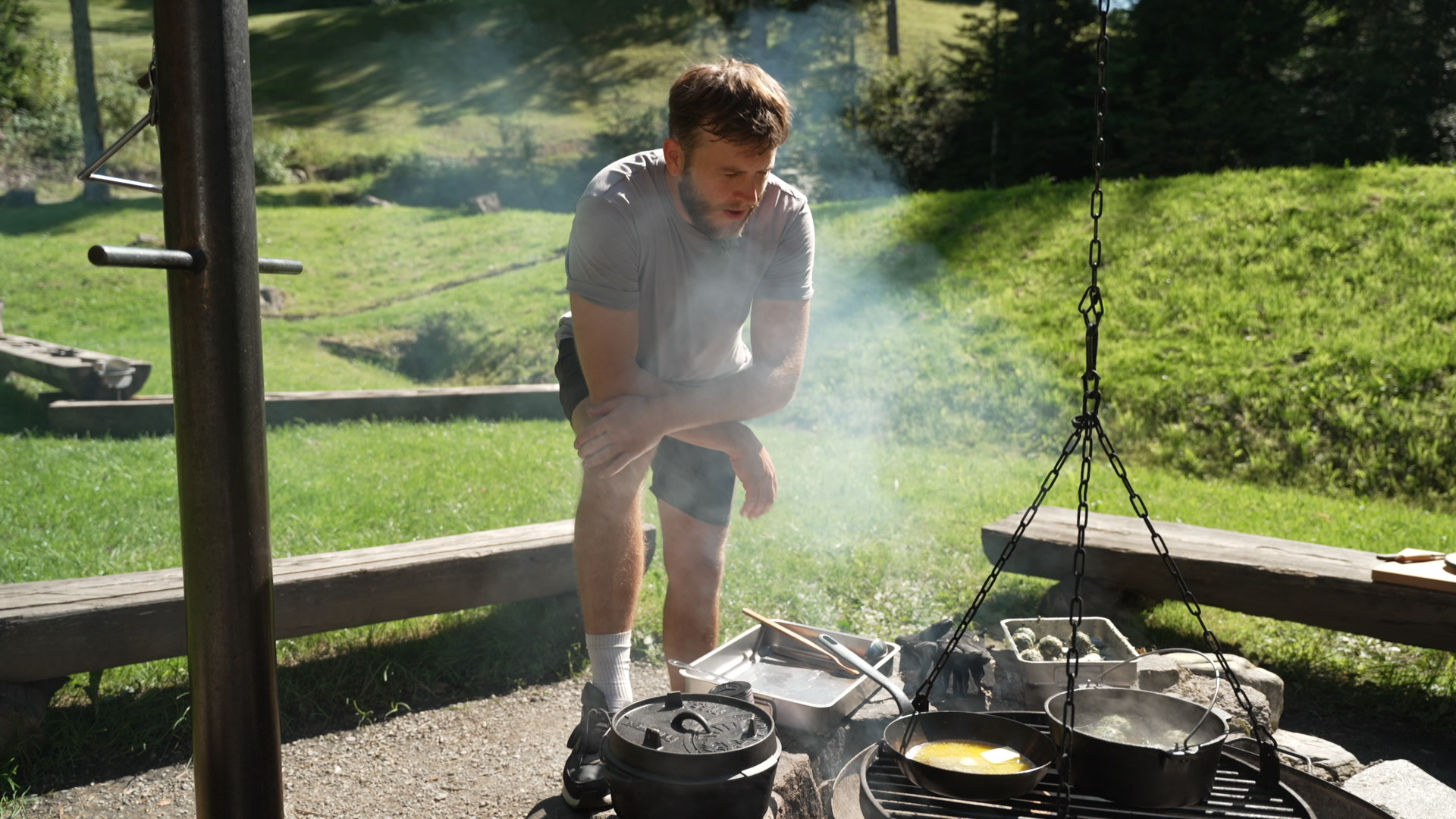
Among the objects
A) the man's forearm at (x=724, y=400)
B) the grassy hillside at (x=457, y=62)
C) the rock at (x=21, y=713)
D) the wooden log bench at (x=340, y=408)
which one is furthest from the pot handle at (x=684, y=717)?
the grassy hillside at (x=457, y=62)

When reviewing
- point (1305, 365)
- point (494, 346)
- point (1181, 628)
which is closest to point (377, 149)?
point (494, 346)

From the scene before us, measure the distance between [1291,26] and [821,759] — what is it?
18.5 meters

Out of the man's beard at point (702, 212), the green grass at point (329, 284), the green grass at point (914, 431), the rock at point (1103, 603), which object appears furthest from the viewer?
the green grass at point (329, 284)

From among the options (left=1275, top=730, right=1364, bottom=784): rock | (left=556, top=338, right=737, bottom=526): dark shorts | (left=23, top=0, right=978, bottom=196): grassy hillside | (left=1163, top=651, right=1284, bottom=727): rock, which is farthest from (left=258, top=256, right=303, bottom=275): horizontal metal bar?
(left=23, top=0, right=978, bottom=196): grassy hillside

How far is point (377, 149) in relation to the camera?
2206cm

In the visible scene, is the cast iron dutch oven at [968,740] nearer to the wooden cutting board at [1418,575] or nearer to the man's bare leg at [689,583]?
the man's bare leg at [689,583]

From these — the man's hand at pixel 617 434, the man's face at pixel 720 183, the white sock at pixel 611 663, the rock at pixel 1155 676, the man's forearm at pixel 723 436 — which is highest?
the man's face at pixel 720 183

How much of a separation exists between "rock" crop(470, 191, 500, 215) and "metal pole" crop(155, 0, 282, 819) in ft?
49.4

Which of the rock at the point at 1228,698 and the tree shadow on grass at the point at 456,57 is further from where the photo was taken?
the tree shadow on grass at the point at 456,57

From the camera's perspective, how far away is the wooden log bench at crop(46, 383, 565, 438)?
6.52 m

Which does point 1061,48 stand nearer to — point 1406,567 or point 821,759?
point 1406,567

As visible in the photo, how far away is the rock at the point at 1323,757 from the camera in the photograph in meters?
2.66

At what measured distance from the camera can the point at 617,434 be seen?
2.35m

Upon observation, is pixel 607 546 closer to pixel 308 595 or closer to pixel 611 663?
pixel 611 663
